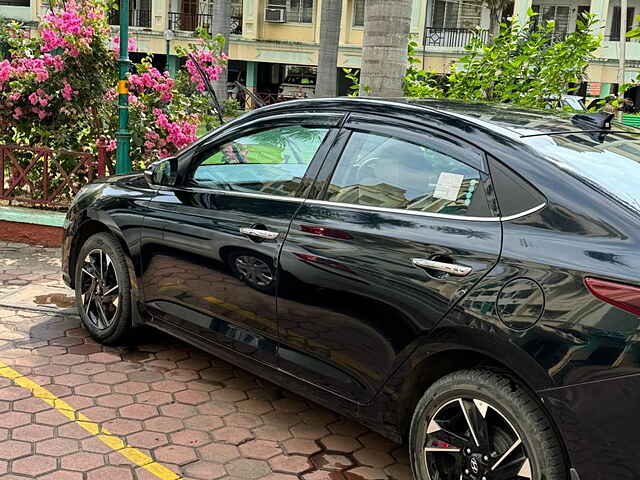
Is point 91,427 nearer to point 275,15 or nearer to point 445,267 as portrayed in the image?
point 445,267

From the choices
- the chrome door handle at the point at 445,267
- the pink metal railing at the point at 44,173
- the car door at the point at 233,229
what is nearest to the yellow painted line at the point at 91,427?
the car door at the point at 233,229

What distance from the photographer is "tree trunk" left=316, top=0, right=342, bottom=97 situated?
18391mm

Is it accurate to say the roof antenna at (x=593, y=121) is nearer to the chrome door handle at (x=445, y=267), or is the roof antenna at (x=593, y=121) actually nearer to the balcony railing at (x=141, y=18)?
the chrome door handle at (x=445, y=267)

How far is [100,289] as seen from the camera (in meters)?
4.80

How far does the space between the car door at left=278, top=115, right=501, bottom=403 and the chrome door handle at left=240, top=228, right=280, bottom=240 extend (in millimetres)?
103

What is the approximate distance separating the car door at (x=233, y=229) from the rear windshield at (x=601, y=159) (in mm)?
1058

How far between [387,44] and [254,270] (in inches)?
153

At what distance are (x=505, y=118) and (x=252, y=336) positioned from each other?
1606 millimetres

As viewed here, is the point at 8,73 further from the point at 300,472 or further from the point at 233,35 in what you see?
the point at 233,35

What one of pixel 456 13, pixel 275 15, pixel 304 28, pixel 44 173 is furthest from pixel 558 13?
pixel 44 173

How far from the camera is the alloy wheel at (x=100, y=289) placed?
473 cm

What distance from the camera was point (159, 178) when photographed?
4.43 meters

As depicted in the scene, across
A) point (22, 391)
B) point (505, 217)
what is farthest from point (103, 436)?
point (505, 217)

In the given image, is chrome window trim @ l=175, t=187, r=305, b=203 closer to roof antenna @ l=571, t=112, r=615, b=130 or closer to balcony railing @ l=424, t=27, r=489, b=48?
roof antenna @ l=571, t=112, r=615, b=130
